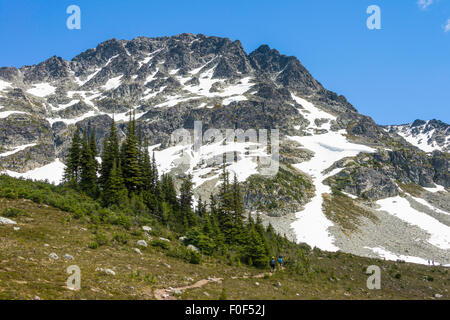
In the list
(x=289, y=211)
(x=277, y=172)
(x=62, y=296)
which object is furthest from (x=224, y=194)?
(x=277, y=172)

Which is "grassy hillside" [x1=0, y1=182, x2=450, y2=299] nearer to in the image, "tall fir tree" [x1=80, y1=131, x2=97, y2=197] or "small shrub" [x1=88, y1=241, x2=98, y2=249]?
"small shrub" [x1=88, y1=241, x2=98, y2=249]

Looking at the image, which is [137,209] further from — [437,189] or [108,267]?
[437,189]

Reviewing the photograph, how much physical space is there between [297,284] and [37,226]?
19330 mm

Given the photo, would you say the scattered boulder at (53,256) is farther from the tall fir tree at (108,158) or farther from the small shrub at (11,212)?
the tall fir tree at (108,158)

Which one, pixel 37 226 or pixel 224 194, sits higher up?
pixel 224 194

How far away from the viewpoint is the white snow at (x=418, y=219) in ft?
293

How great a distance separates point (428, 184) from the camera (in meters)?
171

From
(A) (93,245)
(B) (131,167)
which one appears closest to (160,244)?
(A) (93,245)

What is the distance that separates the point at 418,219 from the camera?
354 ft

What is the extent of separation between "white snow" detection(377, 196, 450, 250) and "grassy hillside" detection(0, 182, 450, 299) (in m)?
79.4

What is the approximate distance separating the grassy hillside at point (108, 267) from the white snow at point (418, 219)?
7937 cm
